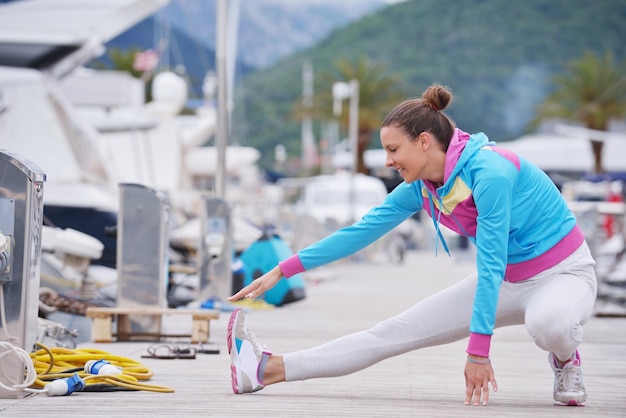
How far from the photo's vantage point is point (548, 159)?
233 feet

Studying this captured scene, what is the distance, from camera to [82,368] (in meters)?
6.45

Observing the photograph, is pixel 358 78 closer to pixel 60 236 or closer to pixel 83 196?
pixel 83 196

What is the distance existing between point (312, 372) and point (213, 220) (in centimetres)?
806

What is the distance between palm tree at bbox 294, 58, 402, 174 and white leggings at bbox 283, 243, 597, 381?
52574 millimetres

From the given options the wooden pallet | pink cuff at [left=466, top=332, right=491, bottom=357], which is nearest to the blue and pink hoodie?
pink cuff at [left=466, top=332, right=491, bottom=357]

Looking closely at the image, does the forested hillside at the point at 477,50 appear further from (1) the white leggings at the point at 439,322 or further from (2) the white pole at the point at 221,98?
(1) the white leggings at the point at 439,322

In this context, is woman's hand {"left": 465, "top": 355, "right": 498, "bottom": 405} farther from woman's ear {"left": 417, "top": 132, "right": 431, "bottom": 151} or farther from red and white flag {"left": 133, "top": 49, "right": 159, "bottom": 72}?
red and white flag {"left": 133, "top": 49, "right": 159, "bottom": 72}

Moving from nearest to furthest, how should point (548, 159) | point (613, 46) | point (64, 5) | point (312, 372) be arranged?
point (312, 372)
point (64, 5)
point (548, 159)
point (613, 46)

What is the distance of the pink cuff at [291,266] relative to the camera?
5773 millimetres

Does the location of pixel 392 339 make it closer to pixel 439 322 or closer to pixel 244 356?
pixel 439 322

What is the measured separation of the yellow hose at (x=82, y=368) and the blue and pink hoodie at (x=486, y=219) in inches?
44.1

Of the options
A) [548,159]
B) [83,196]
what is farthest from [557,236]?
[548,159]

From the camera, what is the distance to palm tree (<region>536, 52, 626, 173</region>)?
196ft

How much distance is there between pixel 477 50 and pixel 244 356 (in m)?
117
